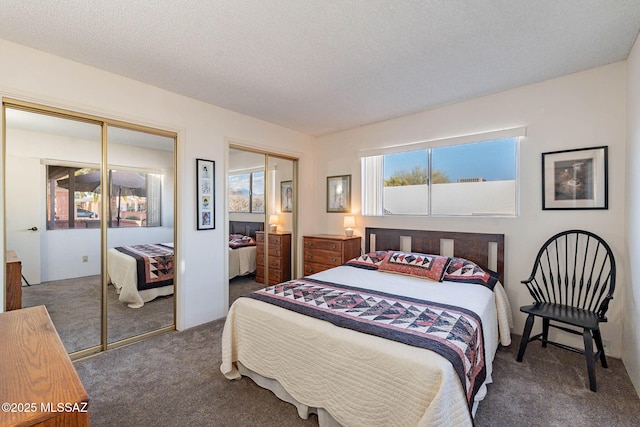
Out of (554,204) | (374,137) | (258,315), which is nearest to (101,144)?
(258,315)

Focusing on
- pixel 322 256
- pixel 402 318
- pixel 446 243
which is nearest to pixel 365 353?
pixel 402 318

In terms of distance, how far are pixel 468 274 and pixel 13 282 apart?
4015 mm

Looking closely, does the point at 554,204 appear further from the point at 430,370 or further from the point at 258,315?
the point at 258,315

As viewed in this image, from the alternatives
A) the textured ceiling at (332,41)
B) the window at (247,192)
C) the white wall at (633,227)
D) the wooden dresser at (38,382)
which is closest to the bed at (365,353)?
the white wall at (633,227)

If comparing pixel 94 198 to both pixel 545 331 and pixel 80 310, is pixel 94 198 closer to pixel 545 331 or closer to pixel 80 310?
pixel 80 310

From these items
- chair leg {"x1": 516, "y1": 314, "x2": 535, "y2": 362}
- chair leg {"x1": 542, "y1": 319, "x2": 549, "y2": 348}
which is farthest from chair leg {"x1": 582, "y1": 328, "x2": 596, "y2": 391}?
chair leg {"x1": 542, "y1": 319, "x2": 549, "y2": 348}

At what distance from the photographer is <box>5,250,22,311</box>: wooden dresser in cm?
231

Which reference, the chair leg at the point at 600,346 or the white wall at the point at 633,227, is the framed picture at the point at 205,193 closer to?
the chair leg at the point at 600,346

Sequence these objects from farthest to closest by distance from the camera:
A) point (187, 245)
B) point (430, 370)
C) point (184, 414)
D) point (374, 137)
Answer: point (374, 137) → point (187, 245) → point (184, 414) → point (430, 370)

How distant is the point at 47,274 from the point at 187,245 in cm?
117

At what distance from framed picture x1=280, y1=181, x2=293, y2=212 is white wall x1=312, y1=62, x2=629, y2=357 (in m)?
1.69

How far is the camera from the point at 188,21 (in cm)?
194

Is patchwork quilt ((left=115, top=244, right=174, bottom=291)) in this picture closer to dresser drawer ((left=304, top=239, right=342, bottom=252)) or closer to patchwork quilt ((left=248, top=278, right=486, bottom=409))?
patchwork quilt ((left=248, top=278, right=486, bottom=409))

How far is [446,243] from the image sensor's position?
3482mm
